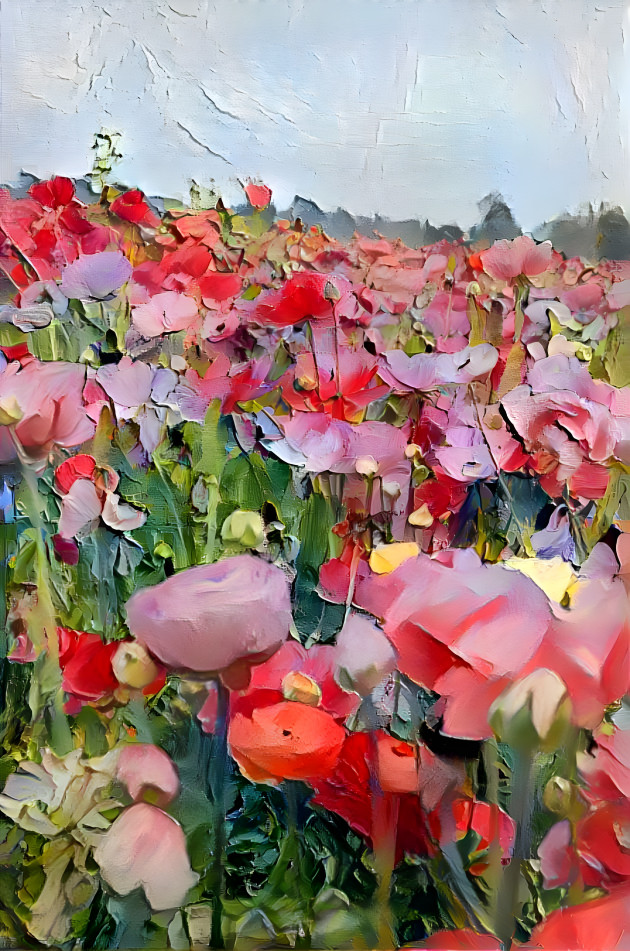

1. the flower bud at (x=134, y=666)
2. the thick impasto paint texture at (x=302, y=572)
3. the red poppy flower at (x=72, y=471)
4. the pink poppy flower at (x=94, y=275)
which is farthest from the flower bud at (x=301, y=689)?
the pink poppy flower at (x=94, y=275)

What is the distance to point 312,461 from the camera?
55 centimetres

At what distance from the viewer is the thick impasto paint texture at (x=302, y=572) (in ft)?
1.61

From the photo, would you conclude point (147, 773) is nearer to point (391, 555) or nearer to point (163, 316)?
point (391, 555)

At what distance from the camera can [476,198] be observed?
0.58 metres

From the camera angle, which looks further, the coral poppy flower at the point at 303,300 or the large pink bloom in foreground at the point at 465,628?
the coral poppy flower at the point at 303,300

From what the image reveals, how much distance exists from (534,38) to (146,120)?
342 millimetres

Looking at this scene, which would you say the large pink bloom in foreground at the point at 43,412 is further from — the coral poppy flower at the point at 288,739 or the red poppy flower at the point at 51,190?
the coral poppy flower at the point at 288,739

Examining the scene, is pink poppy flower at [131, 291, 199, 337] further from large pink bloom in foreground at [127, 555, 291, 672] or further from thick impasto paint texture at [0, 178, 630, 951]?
large pink bloom in foreground at [127, 555, 291, 672]

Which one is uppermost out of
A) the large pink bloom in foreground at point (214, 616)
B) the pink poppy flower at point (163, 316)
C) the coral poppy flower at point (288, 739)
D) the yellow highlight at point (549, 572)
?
the pink poppy flower at point (163, 316)

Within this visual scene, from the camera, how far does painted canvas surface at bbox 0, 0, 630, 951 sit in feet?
1.67

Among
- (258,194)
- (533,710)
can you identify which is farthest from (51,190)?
(533,710)

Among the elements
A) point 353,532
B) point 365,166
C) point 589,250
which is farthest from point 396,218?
point 353,532

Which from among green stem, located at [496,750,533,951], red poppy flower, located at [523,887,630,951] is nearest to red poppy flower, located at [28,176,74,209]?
green stem, located at [496,750,533,951]

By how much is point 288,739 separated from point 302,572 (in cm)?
13
